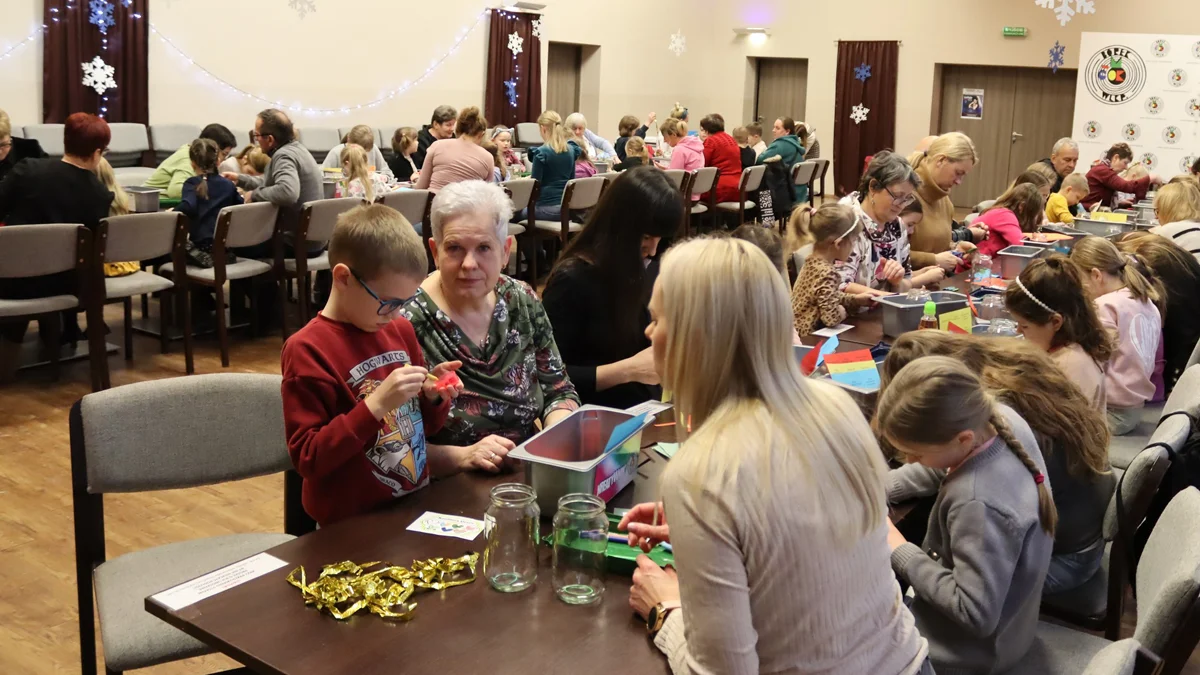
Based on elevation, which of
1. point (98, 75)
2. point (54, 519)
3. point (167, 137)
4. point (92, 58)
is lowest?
point (54, 519)

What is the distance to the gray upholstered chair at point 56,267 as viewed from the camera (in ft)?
14.5

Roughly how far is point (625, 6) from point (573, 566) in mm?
A: 13482

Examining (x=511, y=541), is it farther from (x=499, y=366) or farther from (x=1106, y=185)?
(x=1106, y=185)

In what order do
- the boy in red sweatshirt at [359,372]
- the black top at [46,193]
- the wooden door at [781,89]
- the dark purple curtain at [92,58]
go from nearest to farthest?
the boy in red sweatshirt at [359,372] → the black top at [46,193] → the dark purple curtain at [92,58] → the wooden door at [781,89]

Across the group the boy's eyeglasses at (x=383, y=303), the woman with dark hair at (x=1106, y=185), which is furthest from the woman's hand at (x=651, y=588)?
the woman with dark hair at (x=1106, y=185)

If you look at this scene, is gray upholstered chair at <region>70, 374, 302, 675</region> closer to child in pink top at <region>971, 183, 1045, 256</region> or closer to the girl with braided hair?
the girl with braided hair

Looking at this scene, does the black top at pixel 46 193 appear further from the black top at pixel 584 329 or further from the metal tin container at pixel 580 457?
the metal tin container at pixel 580 457

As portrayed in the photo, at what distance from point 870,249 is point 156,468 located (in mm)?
2763

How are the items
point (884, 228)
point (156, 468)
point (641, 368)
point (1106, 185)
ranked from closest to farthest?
point (156, 468)
point (641, 368)
point (884, 228)
point (1106, 185)

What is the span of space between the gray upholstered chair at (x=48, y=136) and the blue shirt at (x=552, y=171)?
4.03 meters

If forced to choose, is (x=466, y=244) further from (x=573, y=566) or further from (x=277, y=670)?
(x=277, y=670)

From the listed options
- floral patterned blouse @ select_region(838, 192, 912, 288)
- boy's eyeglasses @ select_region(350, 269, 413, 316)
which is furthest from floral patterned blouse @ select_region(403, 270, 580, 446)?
floral patterned blouse @ select_region(838, 192, 912, 288)

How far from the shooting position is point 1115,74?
39.5ft

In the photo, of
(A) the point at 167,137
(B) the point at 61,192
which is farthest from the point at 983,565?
(A) the point at 167,137
